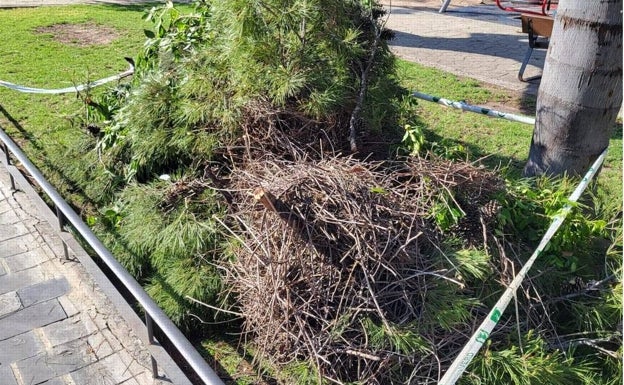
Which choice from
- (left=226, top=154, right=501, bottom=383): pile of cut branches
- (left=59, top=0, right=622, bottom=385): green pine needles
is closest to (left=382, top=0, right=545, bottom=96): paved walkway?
(left=59, top=0, right=622, bottom=385): green pine needles

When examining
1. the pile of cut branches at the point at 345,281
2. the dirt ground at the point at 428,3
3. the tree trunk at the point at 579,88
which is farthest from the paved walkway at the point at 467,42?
the pile of cut branches at the point at 345,281

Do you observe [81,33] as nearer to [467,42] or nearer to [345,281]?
[467,42]

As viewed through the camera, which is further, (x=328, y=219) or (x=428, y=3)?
(x=428, y=3)

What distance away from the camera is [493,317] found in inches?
101

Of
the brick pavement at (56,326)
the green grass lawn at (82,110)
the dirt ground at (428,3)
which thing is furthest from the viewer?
the dirt ground at (428,3)

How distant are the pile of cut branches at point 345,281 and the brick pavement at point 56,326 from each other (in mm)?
848

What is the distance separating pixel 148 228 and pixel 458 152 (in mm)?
1922

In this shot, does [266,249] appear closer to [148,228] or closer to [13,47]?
[148,228]

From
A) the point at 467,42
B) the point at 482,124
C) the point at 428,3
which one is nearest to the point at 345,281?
the point at 482,124

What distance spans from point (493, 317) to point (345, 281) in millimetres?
670

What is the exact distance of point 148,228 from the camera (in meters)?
3.37

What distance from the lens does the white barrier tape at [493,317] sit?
95.3 inches

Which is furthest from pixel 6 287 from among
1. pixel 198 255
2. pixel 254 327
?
pixel 254 327

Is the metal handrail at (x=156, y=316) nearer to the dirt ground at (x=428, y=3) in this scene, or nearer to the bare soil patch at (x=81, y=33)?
the bare soil patch at (x=81, y=33)
